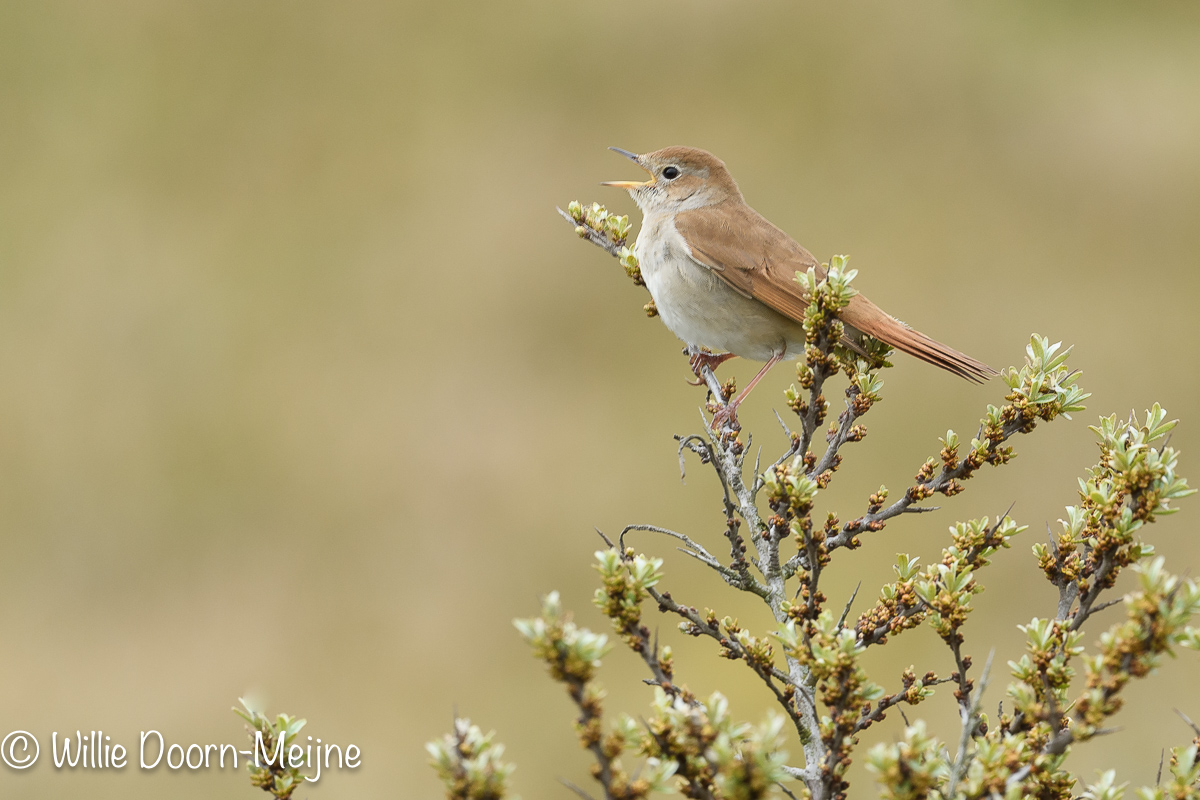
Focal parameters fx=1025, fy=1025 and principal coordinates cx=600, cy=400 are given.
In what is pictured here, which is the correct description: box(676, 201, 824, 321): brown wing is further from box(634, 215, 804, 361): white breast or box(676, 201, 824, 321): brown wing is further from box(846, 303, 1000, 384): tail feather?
box(846, 303, 1000, 384): tail feather

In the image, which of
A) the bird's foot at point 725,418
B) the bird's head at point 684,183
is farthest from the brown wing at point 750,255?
the bird's foot at point 725,418

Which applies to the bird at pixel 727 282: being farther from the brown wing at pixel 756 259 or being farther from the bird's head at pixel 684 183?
the bird's head at pixel 684 183

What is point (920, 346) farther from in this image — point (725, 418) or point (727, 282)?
point (727, 282)

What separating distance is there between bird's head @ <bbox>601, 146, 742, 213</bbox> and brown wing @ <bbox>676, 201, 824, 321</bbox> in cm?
28

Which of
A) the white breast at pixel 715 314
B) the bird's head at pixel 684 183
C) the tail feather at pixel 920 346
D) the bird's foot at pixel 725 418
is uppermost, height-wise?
the bird's head at pixel 684 183

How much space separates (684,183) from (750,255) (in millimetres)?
865

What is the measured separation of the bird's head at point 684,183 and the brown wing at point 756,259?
6.9 inches

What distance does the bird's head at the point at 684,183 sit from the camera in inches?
225

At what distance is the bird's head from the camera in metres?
5.71

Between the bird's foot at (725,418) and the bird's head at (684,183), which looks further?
the bird's head at (684,183)

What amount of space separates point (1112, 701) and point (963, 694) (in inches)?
25.5

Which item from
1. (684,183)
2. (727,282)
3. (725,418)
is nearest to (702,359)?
(727,282)

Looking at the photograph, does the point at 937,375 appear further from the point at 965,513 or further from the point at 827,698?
the point at 827,698

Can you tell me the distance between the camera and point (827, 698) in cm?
247
